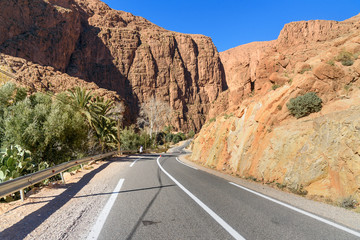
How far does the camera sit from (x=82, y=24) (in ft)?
350

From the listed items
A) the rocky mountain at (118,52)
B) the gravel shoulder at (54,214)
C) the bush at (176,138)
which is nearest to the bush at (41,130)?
the gravel shoulder at (54,214)

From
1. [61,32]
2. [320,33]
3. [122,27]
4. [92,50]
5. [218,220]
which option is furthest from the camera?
[122,27]

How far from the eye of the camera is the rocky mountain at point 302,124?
6930 mm

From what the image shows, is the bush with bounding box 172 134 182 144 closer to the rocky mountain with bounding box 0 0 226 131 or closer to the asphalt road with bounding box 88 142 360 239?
the rocky mountain with bounding box 0 0 226 131

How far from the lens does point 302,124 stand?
32.0 feet

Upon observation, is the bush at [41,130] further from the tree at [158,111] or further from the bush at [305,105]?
the tree at [158,111]

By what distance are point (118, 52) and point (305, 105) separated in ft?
361

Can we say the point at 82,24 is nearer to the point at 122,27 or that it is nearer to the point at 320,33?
the point at 122,27

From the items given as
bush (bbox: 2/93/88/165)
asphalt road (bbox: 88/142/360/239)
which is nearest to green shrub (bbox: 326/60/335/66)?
asphalt road (bbox: 88/142/360/239)

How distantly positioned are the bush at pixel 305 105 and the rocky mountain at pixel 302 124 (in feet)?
1.10

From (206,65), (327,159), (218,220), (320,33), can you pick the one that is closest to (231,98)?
(320,33)

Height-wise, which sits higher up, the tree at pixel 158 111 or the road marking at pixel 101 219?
the tree at pixel 158 111

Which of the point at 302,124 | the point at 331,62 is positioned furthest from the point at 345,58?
the point at 302,124

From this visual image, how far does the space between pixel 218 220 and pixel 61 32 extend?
4015 inches
